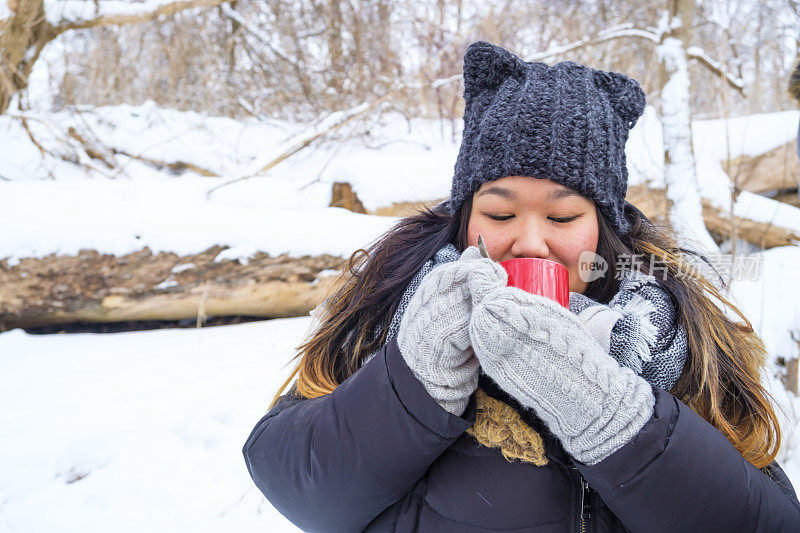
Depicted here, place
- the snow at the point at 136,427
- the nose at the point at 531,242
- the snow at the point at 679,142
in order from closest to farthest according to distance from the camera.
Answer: the nose at the point at 531,242 → the snow at the point at 136,427 → the snow at the point at 679,142

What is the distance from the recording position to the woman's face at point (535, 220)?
130cm

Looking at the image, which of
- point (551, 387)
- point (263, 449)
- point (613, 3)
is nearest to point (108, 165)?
point (263, 449)

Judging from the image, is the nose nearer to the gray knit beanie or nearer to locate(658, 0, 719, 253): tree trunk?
the gray knit beanie

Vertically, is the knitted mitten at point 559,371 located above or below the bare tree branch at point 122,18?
below

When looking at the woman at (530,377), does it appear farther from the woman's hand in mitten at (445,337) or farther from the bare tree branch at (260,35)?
the bare tree branch at (260,35)

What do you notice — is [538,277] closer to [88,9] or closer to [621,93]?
[621,93]

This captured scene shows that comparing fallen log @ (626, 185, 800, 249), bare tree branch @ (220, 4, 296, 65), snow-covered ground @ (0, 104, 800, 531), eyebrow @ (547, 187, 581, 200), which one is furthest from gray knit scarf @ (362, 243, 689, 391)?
bare tree branch @ (220, 4, 296, 65)

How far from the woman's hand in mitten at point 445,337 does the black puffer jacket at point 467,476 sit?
0.10ft

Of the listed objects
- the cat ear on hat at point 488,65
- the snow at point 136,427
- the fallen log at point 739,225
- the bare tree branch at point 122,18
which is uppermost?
the bare tree branch at point 122,18

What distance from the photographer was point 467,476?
1183 mm

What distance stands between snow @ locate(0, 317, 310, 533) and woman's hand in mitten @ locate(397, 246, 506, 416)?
153 centimetres

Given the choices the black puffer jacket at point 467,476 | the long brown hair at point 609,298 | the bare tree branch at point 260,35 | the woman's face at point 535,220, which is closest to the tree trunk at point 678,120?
the long brown hair at point 609,298

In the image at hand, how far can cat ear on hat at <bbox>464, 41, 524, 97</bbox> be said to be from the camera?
4.52 feet

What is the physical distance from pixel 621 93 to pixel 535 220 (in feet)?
1.44
